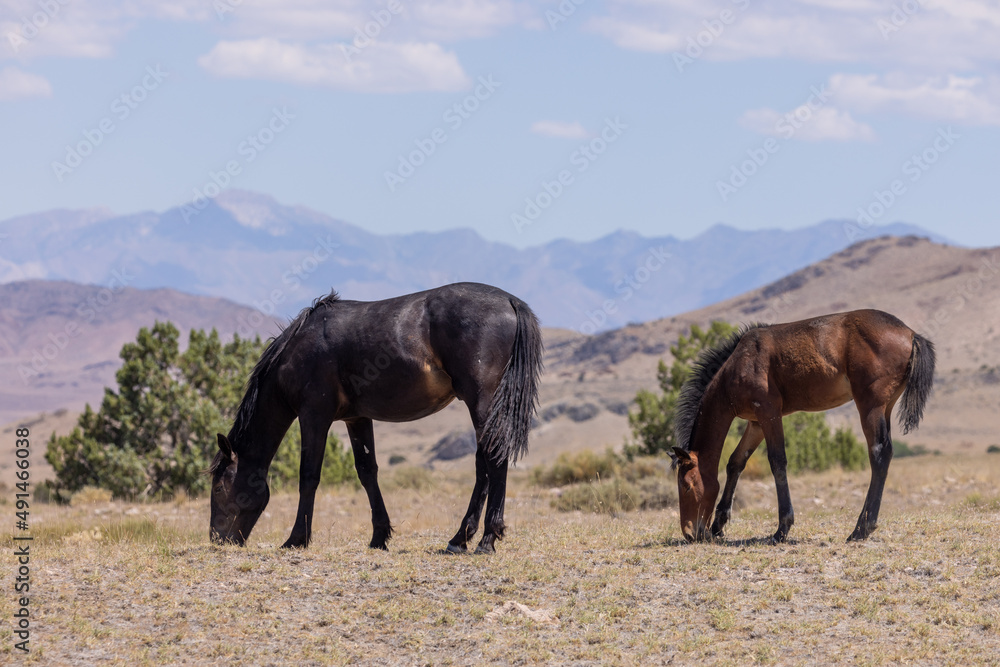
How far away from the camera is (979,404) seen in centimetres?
6303

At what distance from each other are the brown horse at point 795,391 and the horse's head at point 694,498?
0.03ft

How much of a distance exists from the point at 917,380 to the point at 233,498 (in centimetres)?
679

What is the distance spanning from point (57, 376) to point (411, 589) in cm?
19661

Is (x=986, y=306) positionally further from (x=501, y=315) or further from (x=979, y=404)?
(x=501, y=315)

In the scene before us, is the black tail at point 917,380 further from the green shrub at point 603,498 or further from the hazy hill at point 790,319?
the hazy hill at point 790,319

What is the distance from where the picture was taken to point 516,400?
30.8 feet

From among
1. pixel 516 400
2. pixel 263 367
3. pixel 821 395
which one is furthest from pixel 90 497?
pixel 821 395

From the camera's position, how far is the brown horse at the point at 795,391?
379 inches

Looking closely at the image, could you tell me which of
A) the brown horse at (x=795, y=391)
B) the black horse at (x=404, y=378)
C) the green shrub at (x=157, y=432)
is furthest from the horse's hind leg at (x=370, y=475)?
the green shrub at (x=157, y=432)

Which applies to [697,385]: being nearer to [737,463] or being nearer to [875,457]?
[737,463]

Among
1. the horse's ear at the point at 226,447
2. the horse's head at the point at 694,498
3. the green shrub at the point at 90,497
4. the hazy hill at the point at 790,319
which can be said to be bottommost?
the green shrub at the point at 90,497

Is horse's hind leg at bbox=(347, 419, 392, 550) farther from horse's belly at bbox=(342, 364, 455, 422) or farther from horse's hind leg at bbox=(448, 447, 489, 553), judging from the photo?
horse's hind leg at bbox=(448, 447, 489, 553)

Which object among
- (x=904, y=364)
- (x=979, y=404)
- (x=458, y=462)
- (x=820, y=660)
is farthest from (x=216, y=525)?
(x=979, y=404)

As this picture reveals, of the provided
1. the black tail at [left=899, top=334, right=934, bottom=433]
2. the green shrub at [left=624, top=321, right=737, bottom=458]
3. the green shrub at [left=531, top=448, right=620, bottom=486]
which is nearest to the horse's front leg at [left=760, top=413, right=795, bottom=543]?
the black tail at [left=899, top=334, right=934, bottom=433]
